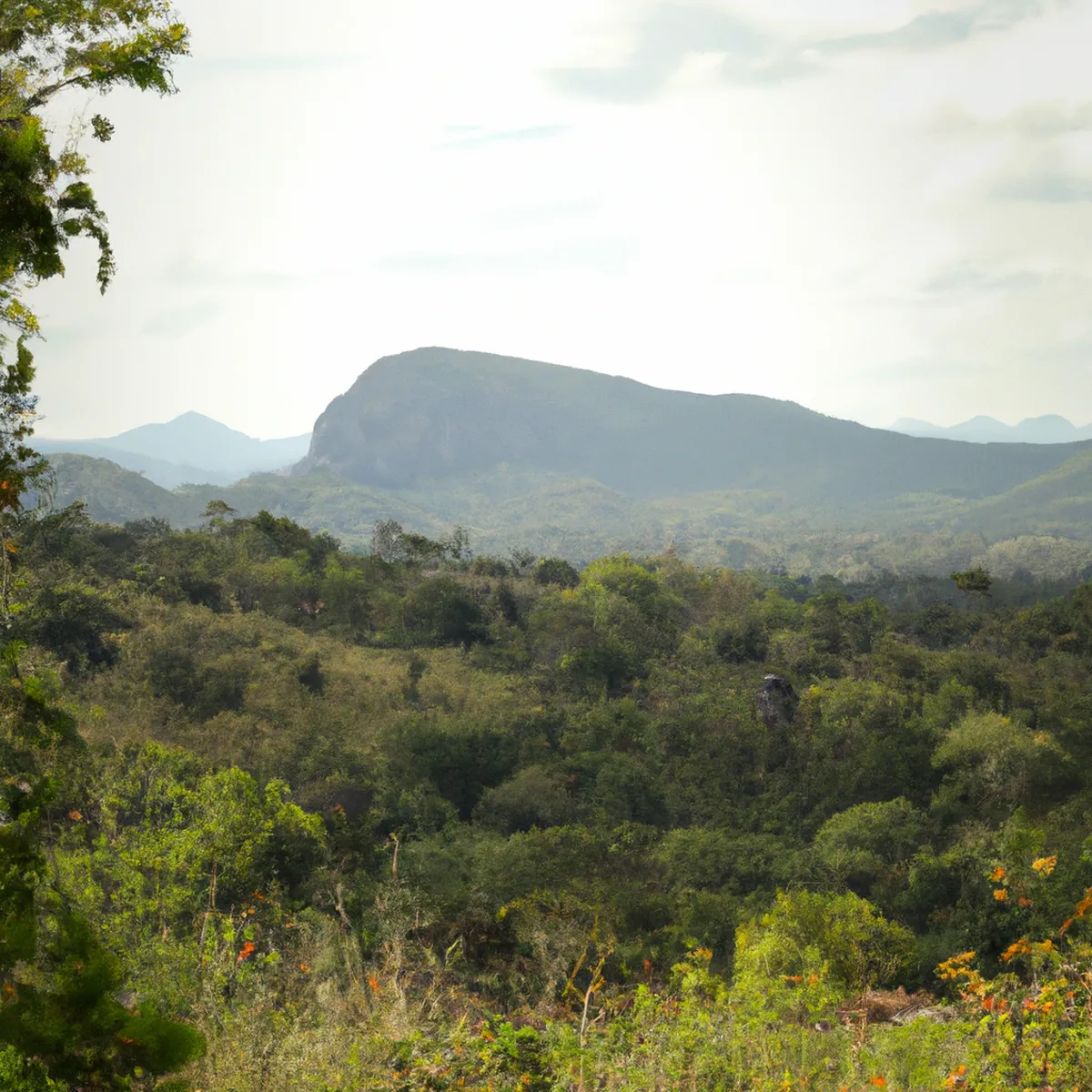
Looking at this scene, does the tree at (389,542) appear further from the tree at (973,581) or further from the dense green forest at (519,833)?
the tree at (973,581)

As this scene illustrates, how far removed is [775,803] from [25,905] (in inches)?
902

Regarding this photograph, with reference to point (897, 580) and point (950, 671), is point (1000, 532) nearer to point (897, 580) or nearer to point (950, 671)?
point (897, 580)

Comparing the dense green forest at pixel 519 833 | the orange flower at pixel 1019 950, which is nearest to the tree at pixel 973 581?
the dense green forest at pixel 519 833

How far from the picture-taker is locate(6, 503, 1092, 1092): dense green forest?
23.3 feet

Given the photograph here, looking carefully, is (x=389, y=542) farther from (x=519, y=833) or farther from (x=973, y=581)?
(x=519, y=833)

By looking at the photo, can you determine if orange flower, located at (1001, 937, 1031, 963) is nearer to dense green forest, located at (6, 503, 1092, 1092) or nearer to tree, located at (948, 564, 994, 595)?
dense green forest, located at (6, 503, 1092, 1092)

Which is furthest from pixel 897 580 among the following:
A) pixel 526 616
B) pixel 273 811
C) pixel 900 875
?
pixel 273 811

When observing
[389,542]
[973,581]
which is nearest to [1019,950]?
[973,581]

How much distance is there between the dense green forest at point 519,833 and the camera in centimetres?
710

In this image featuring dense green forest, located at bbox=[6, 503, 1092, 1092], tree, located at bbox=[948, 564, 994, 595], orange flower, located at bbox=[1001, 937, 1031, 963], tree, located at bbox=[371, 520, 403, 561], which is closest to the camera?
dense green forest, located at bbox=[6, 503, 1092, 1092]

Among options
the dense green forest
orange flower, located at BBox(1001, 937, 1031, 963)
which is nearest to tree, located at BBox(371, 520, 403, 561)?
the dense green forest

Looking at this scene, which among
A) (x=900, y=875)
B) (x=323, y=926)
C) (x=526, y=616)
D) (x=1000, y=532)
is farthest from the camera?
(x=1000, y=532)

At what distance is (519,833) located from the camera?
797 inches

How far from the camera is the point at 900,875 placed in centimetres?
1934
